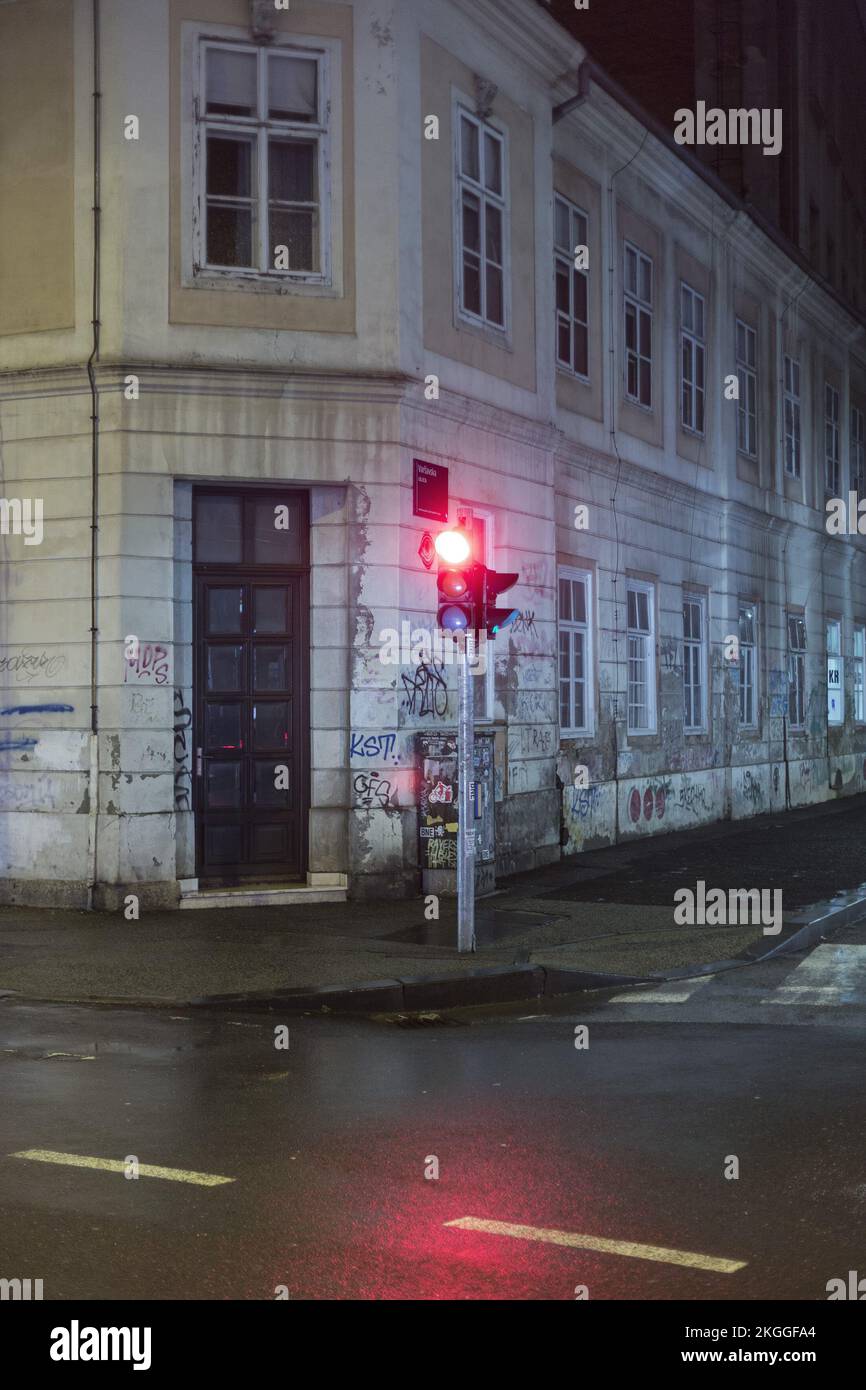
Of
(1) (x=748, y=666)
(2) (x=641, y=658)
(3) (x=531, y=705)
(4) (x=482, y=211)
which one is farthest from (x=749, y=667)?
(4) (x=482, y=211)

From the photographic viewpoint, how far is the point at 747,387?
25.6 m

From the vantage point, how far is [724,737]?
2381 centimetres

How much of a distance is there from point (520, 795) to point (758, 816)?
29.2ft

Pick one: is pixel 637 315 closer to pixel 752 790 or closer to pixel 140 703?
pixel 752 790

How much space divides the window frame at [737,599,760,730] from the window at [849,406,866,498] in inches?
303

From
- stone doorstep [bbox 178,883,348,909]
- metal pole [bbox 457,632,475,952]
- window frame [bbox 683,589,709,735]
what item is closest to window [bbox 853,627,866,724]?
window frame [bbox 683,589,709,735]

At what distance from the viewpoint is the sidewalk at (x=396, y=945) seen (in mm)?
10227

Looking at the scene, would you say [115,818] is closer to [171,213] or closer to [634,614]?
[171,213]

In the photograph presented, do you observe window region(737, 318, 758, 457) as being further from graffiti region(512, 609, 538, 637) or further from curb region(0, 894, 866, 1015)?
curb region(0, 894, 866, 1015)

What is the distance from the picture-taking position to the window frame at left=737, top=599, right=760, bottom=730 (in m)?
25.0

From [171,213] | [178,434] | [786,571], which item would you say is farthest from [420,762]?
[786,571]

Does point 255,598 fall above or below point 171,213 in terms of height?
below

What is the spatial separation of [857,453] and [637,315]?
13.3m

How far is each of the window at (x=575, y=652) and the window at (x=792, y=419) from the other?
9.42m
